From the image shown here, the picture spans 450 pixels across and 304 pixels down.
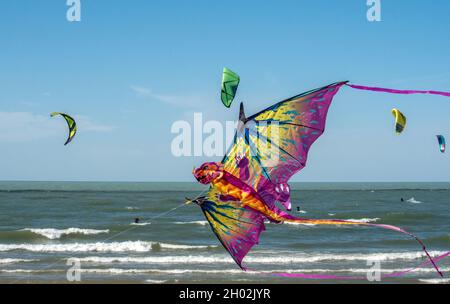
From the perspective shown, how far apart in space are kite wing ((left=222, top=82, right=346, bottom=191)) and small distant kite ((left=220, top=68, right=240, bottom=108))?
40cm

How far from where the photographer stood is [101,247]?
2088cm

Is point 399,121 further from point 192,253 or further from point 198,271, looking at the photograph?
point 192,253

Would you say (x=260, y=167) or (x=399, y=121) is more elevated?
(x=399, y=121)

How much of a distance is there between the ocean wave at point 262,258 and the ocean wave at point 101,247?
205cm

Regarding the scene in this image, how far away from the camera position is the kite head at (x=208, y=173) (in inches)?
227

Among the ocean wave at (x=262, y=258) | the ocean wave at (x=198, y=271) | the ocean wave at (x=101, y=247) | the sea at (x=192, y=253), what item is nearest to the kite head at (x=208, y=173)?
the sea at (x=192, y=253)

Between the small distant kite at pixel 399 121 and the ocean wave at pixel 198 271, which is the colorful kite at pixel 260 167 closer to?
the small distant kite at pixel 399 121

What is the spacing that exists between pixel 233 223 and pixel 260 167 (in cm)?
82

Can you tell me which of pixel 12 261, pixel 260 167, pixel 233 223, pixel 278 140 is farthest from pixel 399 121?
pixel 12 261

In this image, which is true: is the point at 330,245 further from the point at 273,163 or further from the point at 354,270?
the point at 273,163

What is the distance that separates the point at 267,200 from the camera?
6.43m

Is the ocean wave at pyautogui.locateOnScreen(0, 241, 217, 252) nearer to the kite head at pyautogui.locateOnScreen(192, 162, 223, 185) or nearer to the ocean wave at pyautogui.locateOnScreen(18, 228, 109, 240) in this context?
the ocean wave at pyautogui.locateOnScreen(18, 228, 109, 240)

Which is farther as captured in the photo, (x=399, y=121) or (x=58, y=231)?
(x=58, y=231)

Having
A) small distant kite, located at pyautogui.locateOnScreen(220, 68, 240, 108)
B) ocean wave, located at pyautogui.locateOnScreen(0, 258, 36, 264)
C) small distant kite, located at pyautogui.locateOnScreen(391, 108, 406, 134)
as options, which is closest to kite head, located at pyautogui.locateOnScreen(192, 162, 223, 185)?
small distant kite, located at pyautogui.locateOnScreen(220, 68, 240, 108)
